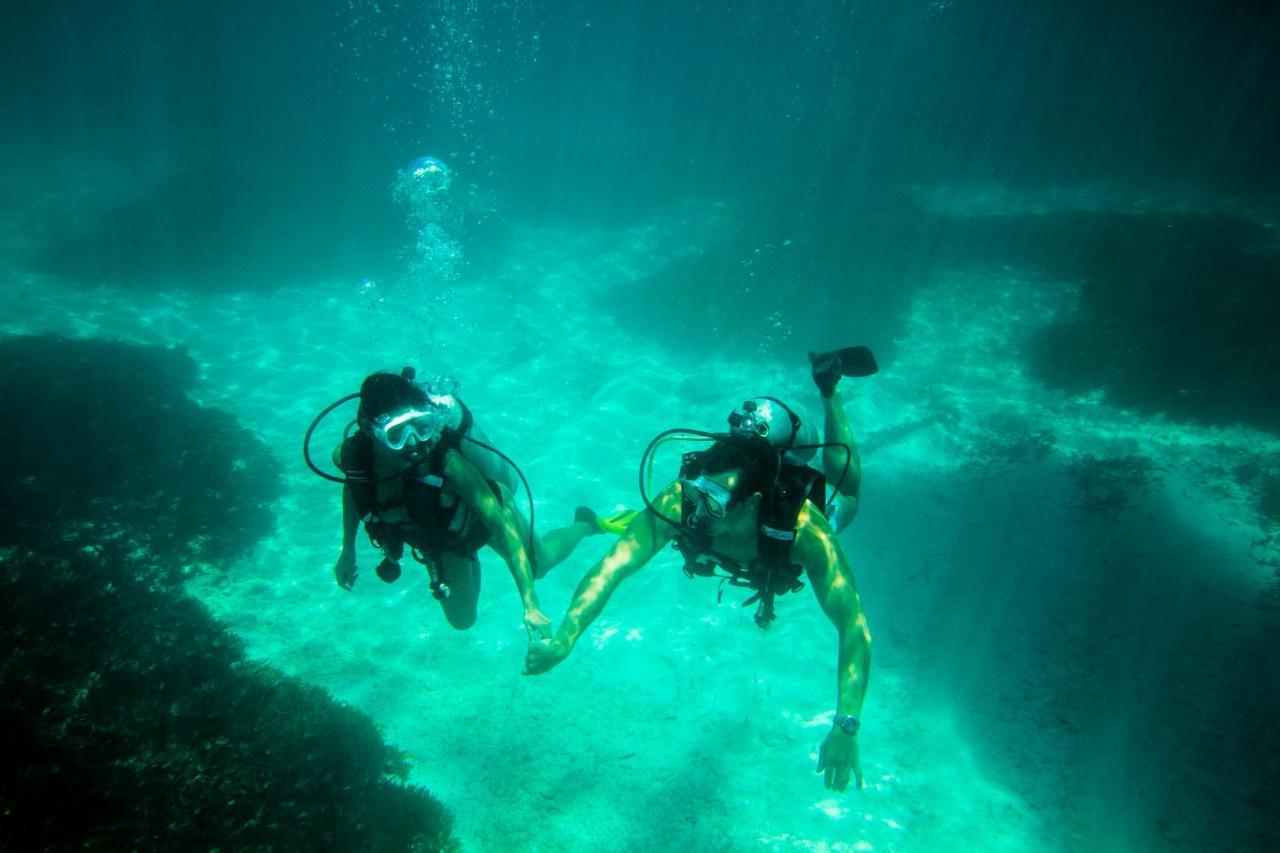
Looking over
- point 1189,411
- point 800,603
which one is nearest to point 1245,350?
point 1189,411

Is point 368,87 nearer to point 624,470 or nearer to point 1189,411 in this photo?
point 624,470

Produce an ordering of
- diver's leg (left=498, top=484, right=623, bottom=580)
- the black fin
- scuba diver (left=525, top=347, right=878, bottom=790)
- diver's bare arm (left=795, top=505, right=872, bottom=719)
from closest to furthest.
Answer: scuba diver (left=525, top=347, right=878, bottom=790), diver's bare arm (left=795, top=505, right=872, bottom=719), the black fin, diver's leg (left=498, top=484, right=623, bottom=580)

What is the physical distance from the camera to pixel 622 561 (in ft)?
14.0

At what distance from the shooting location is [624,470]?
12523 millimetres

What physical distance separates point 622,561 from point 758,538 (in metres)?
1.09

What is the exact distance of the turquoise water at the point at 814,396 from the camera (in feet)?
23.7

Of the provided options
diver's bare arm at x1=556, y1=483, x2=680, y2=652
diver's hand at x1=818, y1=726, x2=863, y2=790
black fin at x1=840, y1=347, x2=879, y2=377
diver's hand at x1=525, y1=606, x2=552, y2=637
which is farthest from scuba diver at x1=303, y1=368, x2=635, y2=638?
black fin at x1=840, y1=347, x2=879, y2=377

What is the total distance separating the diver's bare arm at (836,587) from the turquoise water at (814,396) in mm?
4158

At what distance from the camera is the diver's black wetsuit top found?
14.7 feet

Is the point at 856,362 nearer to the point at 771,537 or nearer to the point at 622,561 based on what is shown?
the point at 771,537

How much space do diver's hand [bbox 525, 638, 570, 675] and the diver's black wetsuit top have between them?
1.80 meters

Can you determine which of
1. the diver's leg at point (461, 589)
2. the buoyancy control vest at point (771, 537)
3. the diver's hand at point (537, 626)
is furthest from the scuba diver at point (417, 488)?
the buoyancy control vest at point (771, 537)

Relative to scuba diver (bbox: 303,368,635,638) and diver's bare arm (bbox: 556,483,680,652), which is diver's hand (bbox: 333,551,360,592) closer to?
scuba diver (bbox: 303,368,635,638)

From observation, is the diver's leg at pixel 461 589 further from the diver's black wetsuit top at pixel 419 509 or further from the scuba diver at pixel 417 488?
the diver's black wetsuit top at pixel 419 509
